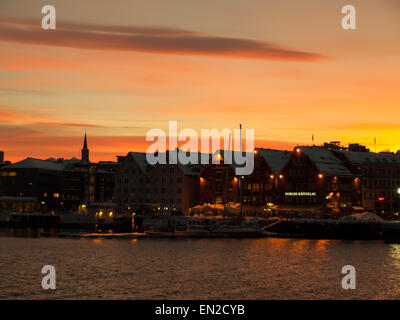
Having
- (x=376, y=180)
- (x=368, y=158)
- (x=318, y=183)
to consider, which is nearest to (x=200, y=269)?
(x=318, y=183)

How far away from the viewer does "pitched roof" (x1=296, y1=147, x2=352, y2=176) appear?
144125 millimetres

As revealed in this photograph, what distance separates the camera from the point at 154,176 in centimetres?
17862

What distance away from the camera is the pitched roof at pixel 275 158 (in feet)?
501

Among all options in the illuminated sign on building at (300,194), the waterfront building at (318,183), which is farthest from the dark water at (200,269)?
the illuminated sign on building at (300,194)

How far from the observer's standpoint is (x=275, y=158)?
156500mm

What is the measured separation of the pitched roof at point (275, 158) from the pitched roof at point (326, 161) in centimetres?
626

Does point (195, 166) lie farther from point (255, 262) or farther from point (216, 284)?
point (216, 284)

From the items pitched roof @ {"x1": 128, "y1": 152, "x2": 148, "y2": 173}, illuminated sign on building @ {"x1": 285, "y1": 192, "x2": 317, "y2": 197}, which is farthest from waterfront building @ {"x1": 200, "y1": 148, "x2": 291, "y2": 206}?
pitched roof @ {"x1": 128, "y1": 152, "x2": 148, "y2": 173}

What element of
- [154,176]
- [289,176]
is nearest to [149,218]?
[154,176]

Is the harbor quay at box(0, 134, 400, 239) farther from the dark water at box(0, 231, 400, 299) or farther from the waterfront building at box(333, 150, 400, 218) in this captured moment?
the dark water at box(0, 231, 400, 299)

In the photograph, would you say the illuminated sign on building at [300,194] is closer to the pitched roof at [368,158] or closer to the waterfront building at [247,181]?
the waterfront building at [247,181]

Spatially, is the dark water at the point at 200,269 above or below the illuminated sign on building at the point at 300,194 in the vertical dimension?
below

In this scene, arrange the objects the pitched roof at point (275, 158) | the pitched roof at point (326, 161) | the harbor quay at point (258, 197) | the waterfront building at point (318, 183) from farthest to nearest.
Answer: the pitched roof at point (275, 158) < the pitched roof at point (326, 161) < the waterfront building at point (318, 183) < the harbor quay at point (258, 197)

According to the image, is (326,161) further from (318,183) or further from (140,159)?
(140,159)
